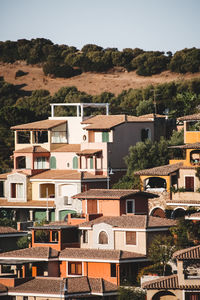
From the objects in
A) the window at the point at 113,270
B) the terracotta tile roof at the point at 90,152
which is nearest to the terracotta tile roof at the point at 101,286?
the window at the point at 113,270

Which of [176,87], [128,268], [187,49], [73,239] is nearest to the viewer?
[128,268]

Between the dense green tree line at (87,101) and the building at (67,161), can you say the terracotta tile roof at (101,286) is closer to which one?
the building at (67,161)

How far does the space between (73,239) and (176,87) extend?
50509mm

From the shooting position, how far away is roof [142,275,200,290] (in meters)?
51.1

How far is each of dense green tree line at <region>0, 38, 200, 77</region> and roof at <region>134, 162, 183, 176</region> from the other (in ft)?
214

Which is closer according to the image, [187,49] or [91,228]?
[91,228]

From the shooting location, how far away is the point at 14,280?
5612cm

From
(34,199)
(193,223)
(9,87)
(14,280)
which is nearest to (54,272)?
(14,280)

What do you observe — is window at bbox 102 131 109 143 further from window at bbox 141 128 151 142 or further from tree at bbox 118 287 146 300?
tree at bbox 118 287 146 300

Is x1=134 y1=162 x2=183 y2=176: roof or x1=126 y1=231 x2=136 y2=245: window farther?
x1=134 y1=162 x2=183 y2=176: roof

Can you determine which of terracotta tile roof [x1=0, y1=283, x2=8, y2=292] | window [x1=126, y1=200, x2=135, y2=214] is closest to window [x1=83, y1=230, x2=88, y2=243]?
window [x1=126, y1=200, x2=135, y2=214]

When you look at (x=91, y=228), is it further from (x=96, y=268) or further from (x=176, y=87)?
(x=176, y=87)

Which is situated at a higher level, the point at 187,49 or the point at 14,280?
the point at 187,49

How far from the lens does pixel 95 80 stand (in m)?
142
